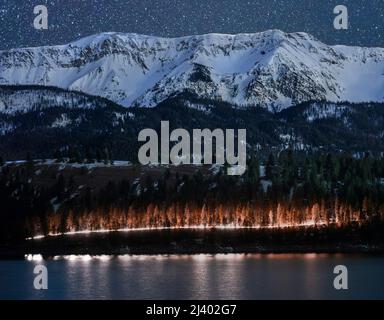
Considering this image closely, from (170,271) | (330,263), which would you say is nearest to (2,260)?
(170,271)

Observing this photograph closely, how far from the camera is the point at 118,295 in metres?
121

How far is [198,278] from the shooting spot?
13875cm

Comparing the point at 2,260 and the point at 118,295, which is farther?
the point at 2,260

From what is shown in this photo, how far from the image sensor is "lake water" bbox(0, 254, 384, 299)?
122312 millimetres

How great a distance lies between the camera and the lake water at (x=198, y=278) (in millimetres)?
122312

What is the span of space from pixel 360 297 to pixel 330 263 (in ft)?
142
